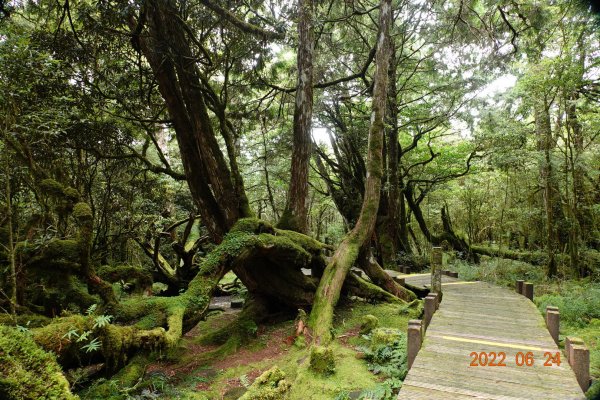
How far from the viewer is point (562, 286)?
10.2m

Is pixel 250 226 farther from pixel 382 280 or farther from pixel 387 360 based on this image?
pixel 382 280

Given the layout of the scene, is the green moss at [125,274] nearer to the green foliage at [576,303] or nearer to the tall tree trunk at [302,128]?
the tall tree trunk at [302,128]

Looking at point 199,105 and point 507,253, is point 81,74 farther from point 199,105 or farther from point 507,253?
point 507,253

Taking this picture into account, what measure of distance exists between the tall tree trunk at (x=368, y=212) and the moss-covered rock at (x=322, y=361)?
1489 mm

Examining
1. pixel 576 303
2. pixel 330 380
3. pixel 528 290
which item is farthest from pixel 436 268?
pixel 576 303

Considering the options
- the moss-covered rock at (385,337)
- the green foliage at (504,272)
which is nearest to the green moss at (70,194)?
the moss-covered rock at (385,337)

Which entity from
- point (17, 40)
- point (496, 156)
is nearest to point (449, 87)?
point (496, 156)

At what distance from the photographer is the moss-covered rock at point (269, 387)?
446 cm

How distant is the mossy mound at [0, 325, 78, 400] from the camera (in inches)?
80.7

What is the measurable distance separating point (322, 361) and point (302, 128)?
17.7 feet

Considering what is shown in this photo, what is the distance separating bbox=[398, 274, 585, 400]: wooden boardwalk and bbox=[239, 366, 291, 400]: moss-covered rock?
1758mm

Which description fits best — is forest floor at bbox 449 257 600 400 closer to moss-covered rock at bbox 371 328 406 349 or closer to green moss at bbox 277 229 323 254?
moss-covered rock at bbox 371 328 406 349

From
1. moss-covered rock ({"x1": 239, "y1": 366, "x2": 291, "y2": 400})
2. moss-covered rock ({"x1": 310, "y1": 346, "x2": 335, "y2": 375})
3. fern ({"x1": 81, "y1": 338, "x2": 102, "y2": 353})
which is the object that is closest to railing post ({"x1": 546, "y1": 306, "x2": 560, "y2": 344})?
moss-covered rock ({"x1": 310, "y1": 346, "x2": 335, "y2": 375})

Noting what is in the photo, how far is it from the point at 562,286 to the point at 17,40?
1444cm
